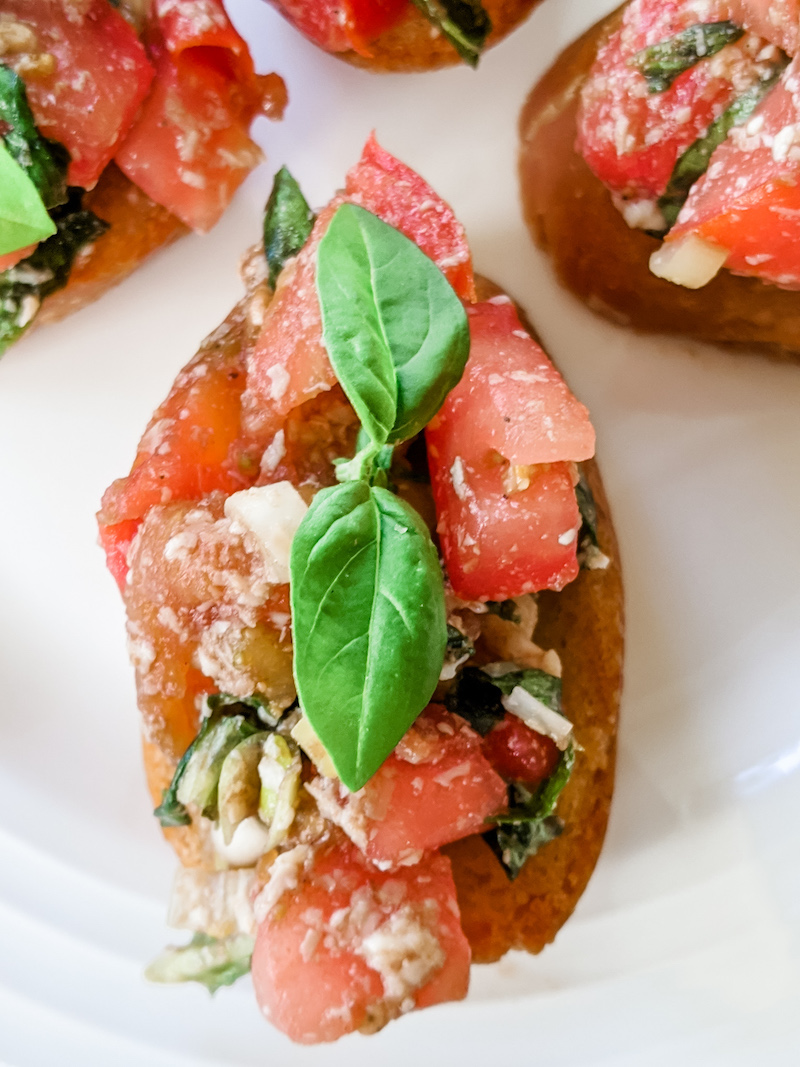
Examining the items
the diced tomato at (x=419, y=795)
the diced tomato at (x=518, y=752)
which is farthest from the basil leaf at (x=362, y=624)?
the diced tomato at (x=518, y=752)

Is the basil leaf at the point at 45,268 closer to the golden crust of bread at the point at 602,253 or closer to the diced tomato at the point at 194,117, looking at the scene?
the diced tomato at the point at 194,117

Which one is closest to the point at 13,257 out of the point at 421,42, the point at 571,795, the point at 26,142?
the point at 26,142

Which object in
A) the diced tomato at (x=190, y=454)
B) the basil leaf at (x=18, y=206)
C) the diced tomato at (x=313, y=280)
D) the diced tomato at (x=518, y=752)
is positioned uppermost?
the basil leaf at (x=18, y=206)

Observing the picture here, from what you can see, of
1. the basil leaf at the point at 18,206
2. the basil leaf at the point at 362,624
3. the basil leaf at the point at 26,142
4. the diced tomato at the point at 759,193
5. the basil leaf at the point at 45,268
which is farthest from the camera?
the basil leaf at the point at 45,268

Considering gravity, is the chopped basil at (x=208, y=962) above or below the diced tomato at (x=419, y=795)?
below

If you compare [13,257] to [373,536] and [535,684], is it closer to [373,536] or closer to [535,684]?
[373,536]

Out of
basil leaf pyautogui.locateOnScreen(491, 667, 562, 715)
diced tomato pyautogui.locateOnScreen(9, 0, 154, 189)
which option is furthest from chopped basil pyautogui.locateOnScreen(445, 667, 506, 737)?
diced tomato pyautogui.locateOnScreen(9, 0, 154, 189)
